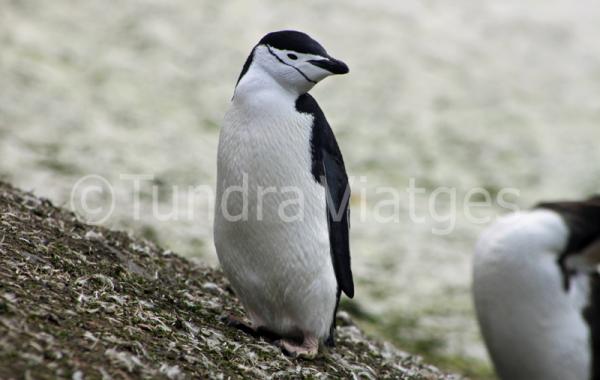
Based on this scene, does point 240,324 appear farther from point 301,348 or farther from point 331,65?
point 331,65

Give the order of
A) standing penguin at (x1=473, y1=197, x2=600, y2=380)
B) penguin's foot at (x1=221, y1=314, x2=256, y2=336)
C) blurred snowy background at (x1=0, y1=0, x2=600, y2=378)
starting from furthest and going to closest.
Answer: blurred snowy background at (x1=0, y1=0, x2=600, y2=378), penguin's foot at (x1=221, y1=314, x2=256, y2=336), standing penguin at (x1=473, y1=197, x2=600, y2=380)

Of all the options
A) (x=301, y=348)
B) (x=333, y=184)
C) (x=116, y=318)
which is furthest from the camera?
(x=333, y=184)

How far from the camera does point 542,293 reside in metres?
5.78

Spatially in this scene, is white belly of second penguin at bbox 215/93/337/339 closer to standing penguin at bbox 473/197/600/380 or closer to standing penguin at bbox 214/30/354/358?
standing penguin at bbox 214/30/354/358

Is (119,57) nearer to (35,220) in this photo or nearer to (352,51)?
(352,51)

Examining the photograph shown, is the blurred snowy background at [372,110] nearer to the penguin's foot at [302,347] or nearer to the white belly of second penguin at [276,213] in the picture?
the penguin's foot at [302,347]

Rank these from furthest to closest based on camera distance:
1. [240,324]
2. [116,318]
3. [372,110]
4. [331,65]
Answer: [372,110]
[240,324]
[331,65]
[116,318]

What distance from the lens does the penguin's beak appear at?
591cm

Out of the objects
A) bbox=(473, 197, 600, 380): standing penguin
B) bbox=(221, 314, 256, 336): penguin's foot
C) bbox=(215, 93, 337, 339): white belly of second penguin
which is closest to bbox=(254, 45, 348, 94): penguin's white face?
bbox=(215, 93, 337, 339): white belly of second penguin

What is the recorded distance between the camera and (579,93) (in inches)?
856

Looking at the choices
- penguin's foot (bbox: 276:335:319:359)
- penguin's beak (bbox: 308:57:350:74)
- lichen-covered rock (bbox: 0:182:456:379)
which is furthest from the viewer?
penguin's foot (bbox: 276:335:319:359)

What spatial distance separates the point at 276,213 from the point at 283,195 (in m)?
0.12

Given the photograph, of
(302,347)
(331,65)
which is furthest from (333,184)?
(302,347)

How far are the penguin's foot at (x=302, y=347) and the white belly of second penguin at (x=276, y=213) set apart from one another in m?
0.09
